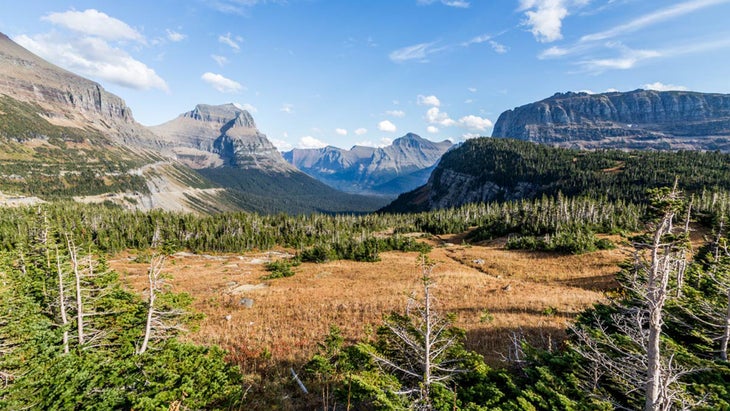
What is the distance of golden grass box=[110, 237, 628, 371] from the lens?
789 inches

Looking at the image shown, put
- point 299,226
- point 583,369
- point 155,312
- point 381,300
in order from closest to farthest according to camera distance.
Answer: point 583,369
point 155,312
point 381,300
point 299,226

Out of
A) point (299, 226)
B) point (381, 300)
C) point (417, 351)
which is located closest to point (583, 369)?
point (417, 351)

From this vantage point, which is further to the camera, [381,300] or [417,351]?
[381,300]

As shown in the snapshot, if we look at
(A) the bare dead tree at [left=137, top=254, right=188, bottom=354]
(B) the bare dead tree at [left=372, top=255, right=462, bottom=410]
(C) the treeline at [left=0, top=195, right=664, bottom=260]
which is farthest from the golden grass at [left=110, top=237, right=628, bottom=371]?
(C) the treeline at [left=0, top=195, right=664, bottom=260]

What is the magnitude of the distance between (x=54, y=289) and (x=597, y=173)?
219 meters

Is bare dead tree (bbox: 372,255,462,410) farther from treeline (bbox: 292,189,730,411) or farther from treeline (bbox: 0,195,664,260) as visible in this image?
treeline (bbox: 0,195,664,260)

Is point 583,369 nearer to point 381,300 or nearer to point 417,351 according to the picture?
point 417,351

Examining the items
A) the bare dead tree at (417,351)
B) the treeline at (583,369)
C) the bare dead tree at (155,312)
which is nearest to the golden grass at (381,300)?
the bare dead tree at (155,312)

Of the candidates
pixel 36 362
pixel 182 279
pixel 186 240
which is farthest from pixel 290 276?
pixel 186 240

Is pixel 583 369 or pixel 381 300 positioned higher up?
pixel 583 369

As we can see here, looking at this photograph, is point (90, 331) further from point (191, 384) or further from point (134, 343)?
point (191, 384)

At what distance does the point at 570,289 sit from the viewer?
116 feet

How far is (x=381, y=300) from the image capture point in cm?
2992

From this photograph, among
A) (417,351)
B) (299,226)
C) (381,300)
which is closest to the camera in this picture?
(417,351)
